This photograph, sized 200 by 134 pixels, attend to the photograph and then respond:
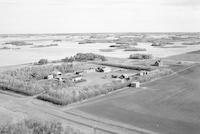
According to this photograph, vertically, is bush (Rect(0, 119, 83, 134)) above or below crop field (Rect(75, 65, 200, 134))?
above

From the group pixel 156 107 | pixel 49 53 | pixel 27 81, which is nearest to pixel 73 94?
pixel 156 107

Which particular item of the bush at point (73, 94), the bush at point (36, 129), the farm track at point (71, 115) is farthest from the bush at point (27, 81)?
the bush at point (36, 129)

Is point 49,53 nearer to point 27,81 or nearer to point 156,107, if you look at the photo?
point 27,81

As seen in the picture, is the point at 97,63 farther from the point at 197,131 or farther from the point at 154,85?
the point at 197,131

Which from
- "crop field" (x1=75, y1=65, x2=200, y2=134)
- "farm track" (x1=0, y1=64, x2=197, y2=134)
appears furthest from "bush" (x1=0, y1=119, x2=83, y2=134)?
"crop field" (x1=75, y1=65, x2=200, y2=134)

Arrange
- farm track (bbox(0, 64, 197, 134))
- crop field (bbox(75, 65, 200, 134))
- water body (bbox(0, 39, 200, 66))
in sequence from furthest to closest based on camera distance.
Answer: water body (bbox(0, 39, 200, 66)) → crop field (bbox(75, 65, 200, 134)) → farm track (bbox(0, 64, 197, 134))

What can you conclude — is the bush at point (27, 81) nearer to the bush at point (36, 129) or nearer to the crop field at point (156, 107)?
the crop field at point (156, 107)

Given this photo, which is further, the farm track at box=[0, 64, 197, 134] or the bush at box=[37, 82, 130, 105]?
the bush at box=[37, 82, 130, 105]

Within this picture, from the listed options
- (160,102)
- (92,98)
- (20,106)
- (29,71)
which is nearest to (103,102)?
(92,98)

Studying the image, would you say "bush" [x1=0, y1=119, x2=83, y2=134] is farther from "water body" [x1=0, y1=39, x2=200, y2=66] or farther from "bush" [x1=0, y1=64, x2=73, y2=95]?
"water body" [x1=0, y1=39, x2=200, y2=66]
